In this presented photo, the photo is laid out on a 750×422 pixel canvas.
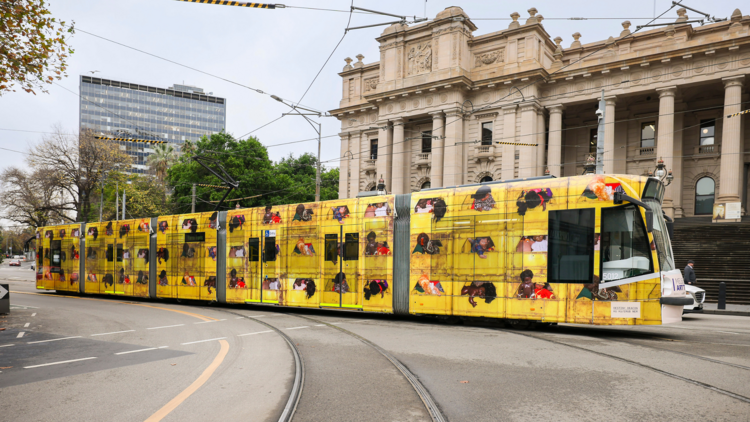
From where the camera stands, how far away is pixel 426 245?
1266 centimetres

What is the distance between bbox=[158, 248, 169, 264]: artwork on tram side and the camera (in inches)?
758

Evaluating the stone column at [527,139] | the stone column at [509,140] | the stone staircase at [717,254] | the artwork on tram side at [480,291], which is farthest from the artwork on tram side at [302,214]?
the stone column at [509,140]

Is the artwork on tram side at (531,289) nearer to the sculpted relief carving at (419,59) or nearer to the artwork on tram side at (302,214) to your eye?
the artwork on tram side at (302,214)

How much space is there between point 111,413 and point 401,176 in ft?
116

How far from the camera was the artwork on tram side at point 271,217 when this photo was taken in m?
15.9

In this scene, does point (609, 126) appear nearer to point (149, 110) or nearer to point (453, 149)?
point (453, 149)

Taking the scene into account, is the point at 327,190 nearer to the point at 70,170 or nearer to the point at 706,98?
the point at 70,170

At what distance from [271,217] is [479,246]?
23.6ft

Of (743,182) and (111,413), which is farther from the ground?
(743,182)

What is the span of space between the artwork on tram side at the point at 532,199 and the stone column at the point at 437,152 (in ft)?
84.0

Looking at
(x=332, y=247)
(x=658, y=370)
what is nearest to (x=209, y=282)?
(x=332, y=247)

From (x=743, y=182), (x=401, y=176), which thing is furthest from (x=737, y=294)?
(x=401, y=176)

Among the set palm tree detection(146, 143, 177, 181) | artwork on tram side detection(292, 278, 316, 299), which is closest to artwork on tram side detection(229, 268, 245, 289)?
artwork on tram side detection(292, 278, 316, 299)

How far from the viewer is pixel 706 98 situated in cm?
3300
